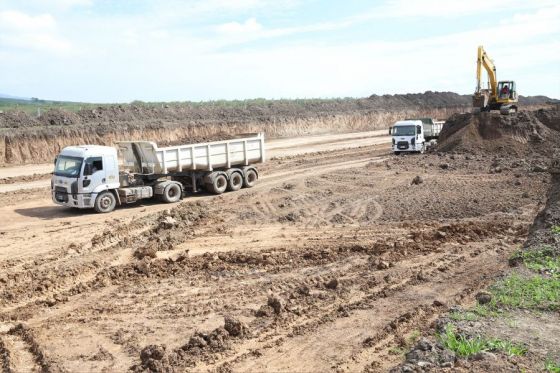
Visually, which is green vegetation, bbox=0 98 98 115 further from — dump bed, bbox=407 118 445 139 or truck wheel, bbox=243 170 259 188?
dump bed, bbox=407 118 445 139

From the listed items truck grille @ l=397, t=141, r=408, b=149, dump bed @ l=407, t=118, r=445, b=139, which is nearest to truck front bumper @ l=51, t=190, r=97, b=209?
truck grille @ l=397, t=141, r=408, b=149

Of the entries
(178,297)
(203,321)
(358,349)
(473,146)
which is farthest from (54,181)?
(473,146)

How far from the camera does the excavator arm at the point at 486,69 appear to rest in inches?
1414

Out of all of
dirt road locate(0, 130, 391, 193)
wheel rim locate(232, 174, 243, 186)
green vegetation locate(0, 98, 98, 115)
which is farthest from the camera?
green vegetation locate(0, 98, 98, 115)

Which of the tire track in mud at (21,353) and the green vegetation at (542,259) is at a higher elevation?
the green vegetation at (542,259)

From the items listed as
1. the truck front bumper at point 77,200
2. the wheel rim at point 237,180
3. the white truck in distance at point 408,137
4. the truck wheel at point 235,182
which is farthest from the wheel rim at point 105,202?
Result: the white truck in distance at point 408,137

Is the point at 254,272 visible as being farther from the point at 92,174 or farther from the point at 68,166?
the point at 68,166

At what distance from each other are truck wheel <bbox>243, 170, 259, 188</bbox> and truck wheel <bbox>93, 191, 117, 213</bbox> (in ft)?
19.4

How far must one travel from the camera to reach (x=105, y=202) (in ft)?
63.2

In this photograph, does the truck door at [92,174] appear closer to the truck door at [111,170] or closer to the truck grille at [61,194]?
the truck door at [111,170]

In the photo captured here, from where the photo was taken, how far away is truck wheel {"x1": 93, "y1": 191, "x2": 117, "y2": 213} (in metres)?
19.0

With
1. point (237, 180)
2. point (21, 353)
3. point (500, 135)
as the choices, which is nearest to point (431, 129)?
point (500, 135)

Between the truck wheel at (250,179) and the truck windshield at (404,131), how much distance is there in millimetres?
12033

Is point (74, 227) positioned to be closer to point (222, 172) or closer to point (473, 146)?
point (222, 172)
